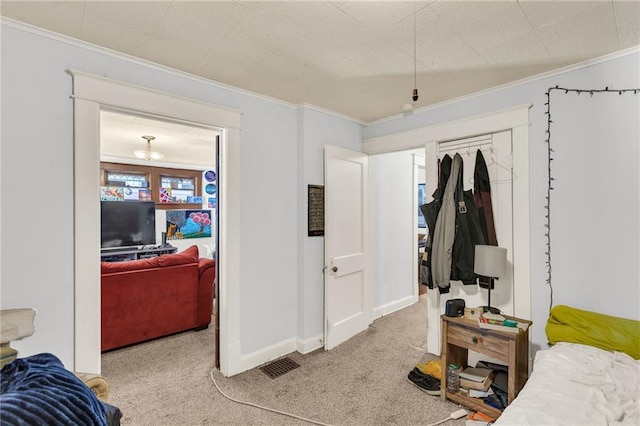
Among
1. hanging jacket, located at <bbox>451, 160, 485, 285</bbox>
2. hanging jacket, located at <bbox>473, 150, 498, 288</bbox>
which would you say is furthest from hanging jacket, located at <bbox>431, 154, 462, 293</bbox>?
hanging jacket, located at <bbox>473, 150, 498, 288</bbox>

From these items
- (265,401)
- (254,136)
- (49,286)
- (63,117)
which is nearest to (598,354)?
(265,401)

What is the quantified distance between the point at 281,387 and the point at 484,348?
1.48m

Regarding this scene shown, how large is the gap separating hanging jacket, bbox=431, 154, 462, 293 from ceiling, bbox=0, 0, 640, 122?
0.77m

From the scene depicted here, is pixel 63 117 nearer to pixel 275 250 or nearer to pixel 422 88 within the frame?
pixel 275 250

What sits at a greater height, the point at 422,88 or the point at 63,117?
the point at 422,88

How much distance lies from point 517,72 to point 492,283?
1610 mm

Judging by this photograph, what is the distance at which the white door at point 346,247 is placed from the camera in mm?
3018

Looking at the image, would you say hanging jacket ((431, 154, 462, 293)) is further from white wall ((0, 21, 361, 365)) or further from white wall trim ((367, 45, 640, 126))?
white wall ((0, 21, 361, 365))

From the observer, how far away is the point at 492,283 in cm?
247

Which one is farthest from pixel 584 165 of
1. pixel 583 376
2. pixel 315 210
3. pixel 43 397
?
pixel 43 397

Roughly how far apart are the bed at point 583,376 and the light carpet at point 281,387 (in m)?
0.73

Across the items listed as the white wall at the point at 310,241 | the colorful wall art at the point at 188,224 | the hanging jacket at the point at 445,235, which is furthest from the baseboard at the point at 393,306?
the colorful wall art at the point at 188,224

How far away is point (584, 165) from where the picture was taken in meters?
2.12

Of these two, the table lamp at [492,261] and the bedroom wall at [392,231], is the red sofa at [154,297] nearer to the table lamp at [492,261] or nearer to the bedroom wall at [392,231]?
the bedroom wall at [392,231]
